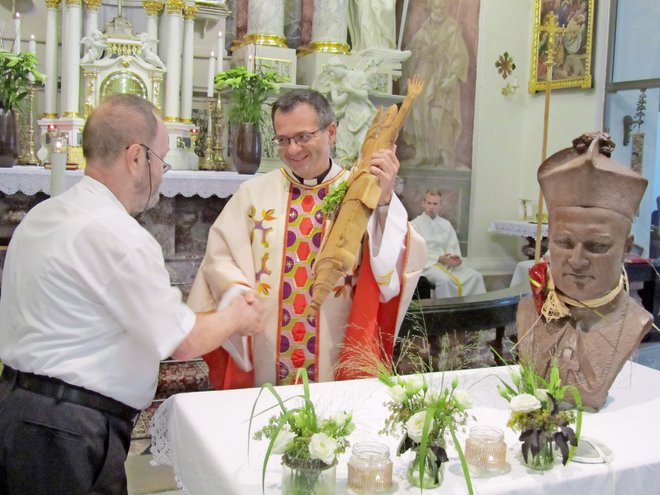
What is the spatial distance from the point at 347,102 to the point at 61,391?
627cm

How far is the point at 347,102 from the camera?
8.13m

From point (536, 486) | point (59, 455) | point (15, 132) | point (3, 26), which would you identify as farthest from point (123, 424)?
point (3, 26)

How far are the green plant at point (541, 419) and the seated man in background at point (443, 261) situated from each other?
19.3ft

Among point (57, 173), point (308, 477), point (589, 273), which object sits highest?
point (57, 173)

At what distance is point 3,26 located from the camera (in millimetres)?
7172

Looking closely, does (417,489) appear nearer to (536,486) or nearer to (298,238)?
(536,486)

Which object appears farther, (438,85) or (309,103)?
(438,85)

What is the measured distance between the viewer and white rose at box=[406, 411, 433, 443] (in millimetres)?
1902

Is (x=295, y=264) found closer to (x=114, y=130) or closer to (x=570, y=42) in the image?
(x=114, y=130)

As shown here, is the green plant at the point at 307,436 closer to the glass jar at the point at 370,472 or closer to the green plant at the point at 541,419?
the glass jar at the point at 370,472

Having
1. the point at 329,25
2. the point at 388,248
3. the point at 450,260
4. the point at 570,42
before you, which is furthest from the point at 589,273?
the point at 570,42

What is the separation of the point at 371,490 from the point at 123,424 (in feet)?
2.76

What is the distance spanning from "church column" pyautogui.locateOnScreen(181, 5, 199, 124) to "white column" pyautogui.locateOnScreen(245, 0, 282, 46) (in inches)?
32.6

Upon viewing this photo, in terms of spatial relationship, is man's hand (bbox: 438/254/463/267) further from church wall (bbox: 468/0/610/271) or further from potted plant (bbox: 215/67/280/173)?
potted plant (bbox: 215/67/280/173)
